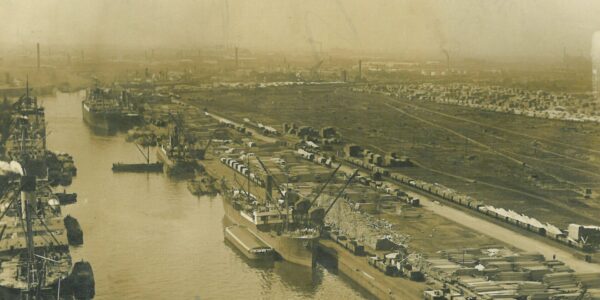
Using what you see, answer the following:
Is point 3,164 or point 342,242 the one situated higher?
point 3,164

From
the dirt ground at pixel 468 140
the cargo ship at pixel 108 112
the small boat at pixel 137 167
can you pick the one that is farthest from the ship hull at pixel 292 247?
the cargo ship at pixel 108 112

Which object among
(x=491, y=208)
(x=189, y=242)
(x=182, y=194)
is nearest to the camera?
(x=189, y=242)

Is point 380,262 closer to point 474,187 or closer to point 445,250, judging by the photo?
point 445,250

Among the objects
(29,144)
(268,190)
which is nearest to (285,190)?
(268,190)

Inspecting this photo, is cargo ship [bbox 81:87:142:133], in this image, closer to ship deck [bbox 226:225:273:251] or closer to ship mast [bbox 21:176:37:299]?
ship deck [bbox 226:225:273:251]

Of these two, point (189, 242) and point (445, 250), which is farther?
point (189, 242)

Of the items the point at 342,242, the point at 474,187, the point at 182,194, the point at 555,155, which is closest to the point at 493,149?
the point at 555,155
